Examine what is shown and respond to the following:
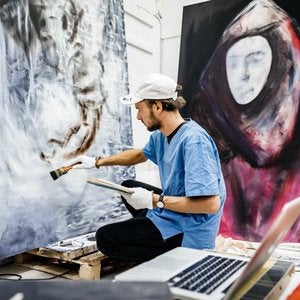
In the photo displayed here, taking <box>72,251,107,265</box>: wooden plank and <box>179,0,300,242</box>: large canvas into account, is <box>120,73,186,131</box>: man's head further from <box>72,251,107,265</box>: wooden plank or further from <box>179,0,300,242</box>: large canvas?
<box>179,0,300,242</box>: large canvas

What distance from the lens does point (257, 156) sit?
9.32 feet

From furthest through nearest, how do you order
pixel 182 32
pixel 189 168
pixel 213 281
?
pixel 182 32, pixel 189 168, pixel 213 281

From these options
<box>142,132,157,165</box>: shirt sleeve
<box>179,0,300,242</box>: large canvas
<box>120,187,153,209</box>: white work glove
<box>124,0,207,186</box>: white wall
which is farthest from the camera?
<box>124,0,207,186</box>: white wall

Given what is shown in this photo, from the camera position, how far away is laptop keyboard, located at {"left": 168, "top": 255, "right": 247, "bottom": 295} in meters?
0.66

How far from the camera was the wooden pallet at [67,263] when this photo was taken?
6.08 feet

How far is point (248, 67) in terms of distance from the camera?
2.96 metres

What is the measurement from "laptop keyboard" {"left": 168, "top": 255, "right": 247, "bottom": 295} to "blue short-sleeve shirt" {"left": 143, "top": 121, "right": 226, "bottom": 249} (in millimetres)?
693

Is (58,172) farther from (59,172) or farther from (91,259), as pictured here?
(91,259)

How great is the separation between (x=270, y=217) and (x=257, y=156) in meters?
0.51

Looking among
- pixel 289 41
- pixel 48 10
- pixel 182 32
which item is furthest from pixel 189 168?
pixel 182 32

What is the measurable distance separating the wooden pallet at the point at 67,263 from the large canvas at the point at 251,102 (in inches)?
54.5

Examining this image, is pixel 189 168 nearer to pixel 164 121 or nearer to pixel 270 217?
pixel 164 121

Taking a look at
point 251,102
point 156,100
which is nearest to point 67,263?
point 156,100

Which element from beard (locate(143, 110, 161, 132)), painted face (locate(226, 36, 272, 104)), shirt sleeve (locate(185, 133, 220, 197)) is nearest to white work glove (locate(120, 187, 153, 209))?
shirt sleeve (locate(185, 133, 220, 197))
